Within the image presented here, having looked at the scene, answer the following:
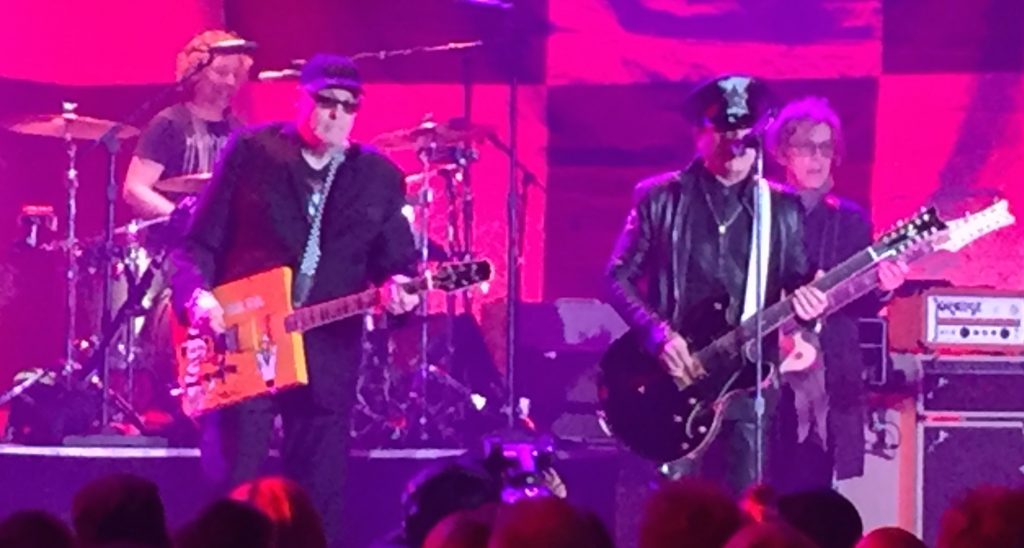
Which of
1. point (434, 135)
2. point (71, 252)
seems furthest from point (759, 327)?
point (71, 252)

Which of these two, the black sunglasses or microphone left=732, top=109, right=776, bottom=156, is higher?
the black sunglasses

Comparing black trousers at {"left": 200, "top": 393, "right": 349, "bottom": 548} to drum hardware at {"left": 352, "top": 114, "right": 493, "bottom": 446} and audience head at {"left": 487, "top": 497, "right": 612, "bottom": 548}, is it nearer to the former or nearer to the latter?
drum hardware at {"left": 352, "top": 114, "right": 493, "bottom": 446}

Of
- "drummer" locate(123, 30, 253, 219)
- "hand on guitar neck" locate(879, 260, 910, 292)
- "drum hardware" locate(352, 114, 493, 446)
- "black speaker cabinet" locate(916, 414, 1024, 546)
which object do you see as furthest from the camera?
"drummer" locate(123, 30, 253, 219)

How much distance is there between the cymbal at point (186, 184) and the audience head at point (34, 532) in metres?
6.47

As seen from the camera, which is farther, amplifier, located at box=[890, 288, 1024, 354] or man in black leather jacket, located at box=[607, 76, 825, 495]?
amplifier, located at box=[890, 288, 1024, 354]

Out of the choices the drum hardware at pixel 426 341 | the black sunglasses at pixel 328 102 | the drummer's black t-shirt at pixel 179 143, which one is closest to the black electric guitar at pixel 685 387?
the black sunglasses at pixel 328 102

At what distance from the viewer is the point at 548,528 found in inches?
103

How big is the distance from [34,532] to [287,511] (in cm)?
45

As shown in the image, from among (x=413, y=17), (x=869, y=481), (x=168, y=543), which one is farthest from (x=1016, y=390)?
(x=168, y=543)

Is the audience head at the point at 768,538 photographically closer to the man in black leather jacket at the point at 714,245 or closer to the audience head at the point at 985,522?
the audience head at the point at 985,522

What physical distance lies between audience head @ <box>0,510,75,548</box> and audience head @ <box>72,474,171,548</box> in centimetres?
10

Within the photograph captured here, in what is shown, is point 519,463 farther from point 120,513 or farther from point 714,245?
point 120,513

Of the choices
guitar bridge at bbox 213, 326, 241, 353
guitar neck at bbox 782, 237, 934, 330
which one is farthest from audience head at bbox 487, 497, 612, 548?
guitar neck at bbox 782, 237, 934, 330

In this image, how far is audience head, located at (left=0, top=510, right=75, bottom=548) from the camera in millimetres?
2611
